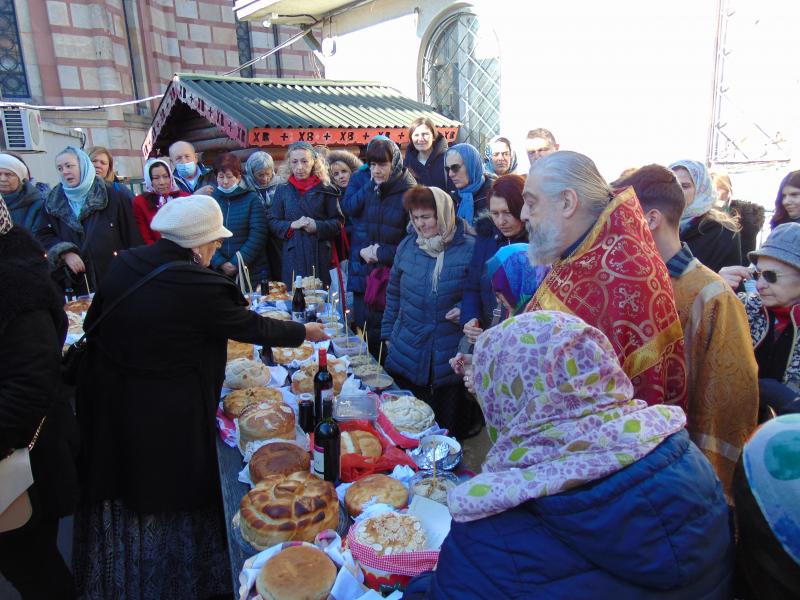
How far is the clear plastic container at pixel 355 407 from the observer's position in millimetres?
2363

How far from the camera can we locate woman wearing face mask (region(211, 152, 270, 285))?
5.31 meters

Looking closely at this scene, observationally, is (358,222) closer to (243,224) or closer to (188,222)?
(243,224)

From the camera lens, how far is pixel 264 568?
1.47 meters

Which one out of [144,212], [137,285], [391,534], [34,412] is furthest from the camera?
[144,212]

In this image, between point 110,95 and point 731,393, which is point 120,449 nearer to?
point 731,393

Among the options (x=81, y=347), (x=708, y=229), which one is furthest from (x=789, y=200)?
(x=81, y=347)

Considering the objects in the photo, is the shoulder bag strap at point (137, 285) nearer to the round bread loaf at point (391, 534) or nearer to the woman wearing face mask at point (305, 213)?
the round bread loaf at point (391, 534)

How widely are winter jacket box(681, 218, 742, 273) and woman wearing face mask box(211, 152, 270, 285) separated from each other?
402 centimetres

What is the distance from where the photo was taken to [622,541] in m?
0.90

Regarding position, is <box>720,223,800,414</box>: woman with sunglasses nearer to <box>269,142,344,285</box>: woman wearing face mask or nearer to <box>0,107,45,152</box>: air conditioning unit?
<box>269,142,344,285</box>: woman wearing face mask

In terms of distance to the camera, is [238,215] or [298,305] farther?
[238,215]

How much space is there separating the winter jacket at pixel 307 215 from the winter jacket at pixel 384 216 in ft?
2.18

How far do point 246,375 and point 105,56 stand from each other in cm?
1497

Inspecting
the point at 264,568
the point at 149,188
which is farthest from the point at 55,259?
the point at 264,568
